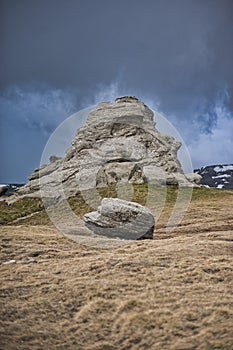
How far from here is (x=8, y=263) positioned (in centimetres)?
2136

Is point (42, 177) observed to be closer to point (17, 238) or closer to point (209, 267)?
point (17, 238)

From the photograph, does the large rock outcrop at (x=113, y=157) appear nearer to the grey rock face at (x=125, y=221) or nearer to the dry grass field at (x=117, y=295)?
the grey rock face at (x=125, y=221)

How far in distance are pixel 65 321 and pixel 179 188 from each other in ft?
172

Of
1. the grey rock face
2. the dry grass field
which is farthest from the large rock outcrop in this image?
the dry grass field

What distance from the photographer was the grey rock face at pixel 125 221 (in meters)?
29.7

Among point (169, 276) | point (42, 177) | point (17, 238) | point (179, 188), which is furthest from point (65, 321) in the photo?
point (42, 177)

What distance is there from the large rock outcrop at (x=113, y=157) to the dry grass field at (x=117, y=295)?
38.6 meters

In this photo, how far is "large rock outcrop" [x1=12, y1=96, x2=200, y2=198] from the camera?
2606 inches

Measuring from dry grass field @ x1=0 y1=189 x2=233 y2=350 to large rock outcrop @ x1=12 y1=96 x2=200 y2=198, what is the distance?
1520 inches

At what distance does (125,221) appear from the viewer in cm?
2966

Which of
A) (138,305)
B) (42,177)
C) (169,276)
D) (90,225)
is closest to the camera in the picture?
(138,305)

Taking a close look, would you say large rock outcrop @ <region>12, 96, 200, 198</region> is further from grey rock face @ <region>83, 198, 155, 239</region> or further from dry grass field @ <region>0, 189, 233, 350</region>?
dry grass field @ <region>0, 189, 233, 350</region>

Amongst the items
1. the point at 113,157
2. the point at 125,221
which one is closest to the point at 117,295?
the point at 125,221

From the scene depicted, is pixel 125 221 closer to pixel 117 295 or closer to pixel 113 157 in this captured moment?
pixel 117 295
